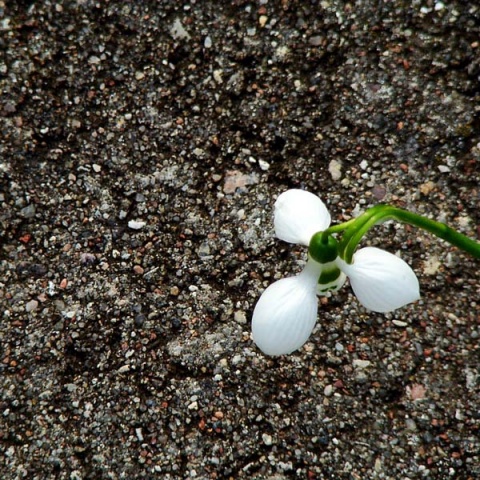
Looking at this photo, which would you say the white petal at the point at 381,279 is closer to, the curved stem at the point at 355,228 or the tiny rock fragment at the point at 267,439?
the curved stem at the point at 355,228

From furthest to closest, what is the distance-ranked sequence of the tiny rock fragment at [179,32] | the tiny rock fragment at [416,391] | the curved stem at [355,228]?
the tiny rock fragment at [179,32]
the tiny rock fragment at [416,391]
the curved stem at [355,228]

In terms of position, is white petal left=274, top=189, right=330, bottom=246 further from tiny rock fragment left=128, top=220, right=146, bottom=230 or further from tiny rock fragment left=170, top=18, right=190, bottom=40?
tiny rock fragment left=170, top=18, right=190, bottom=40

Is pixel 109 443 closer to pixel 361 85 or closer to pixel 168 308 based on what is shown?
pixel 168 308

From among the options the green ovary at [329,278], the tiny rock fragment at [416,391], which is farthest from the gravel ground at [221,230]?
the green ovary at [329,278]

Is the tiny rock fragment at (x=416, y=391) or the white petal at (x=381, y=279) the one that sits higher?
the white petal at (x=381, y=279)

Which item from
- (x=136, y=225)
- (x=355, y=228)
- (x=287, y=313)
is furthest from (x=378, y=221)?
(x=136, y=225)

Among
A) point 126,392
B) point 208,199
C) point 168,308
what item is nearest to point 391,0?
point 208,199

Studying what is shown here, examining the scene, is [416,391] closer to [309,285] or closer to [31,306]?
[309,285]

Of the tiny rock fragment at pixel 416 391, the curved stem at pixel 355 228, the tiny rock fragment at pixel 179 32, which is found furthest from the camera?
the tiny rock fragment at pixel 179 32
